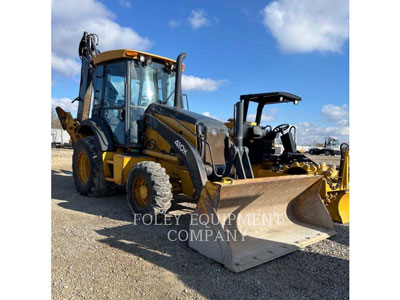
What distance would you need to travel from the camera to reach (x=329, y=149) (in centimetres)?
3434

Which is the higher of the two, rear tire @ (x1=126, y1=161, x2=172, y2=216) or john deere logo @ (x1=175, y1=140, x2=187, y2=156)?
john deere logo @ (x1=175, y1=140, x2=187, y2=156)

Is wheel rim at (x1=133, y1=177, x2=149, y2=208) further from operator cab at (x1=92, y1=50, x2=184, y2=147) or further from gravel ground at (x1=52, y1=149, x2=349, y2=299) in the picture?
operator cab at (x1=92, y1=50, x2=184, y2=147)

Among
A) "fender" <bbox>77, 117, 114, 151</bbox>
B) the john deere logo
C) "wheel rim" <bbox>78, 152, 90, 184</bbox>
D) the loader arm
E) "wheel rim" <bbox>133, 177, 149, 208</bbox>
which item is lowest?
"wheel rim" <bbox>133, 177, 149, 208</bbox>

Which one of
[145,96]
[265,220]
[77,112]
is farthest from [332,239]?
[77,112]

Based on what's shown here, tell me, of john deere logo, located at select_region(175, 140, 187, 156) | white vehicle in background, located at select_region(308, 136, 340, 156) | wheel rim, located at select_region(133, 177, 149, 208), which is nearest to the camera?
john deere logo, located at select_region(175, 140, 187, 156)

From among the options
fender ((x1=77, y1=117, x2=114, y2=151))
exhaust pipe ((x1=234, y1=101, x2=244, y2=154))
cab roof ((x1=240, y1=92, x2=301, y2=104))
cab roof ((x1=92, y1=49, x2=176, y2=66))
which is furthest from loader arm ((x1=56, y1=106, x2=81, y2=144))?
exhaust pipe ((x1=234, y1=101, x2=244, y2=154))

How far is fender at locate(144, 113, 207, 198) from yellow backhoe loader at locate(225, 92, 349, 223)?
6.69 feet

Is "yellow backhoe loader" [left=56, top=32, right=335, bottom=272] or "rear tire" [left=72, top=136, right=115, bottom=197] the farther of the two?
"rear tire" [left=72, top=136, right=115, bottom=197]

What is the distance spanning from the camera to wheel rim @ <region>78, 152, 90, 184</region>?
645 cm

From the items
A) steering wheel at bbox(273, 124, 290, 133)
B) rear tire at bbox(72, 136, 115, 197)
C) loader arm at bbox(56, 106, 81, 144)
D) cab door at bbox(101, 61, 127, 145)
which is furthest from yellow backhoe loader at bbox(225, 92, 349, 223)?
loader arm at bbox(56, 106, 81, 144)

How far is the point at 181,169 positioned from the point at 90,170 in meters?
2.29

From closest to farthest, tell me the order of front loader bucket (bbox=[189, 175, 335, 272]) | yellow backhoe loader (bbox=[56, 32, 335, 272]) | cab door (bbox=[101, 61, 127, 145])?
front loader bucket (bbox=[189, 175, 335, 272]), yellow backhoe loader (bbox=[56, 32, 335, 272]), cab door (bbox=[101, 61, 127, 145])

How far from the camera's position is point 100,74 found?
20.5 feet

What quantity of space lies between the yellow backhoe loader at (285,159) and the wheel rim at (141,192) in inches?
101
